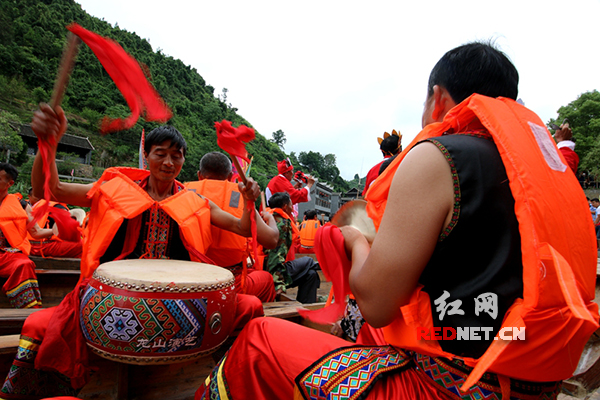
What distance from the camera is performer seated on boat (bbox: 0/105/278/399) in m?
1.57

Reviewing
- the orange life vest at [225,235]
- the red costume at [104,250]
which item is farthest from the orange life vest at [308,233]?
the red costume at [104,250]

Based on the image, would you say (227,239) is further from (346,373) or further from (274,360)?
(346,373)

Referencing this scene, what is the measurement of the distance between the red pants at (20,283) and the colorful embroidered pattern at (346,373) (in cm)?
390

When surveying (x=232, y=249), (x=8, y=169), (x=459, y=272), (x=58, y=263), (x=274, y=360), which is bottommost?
(x=58, y=263)

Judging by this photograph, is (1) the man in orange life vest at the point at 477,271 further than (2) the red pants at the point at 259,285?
No

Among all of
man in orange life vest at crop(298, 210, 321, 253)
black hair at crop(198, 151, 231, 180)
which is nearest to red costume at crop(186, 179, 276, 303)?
black hair at crop(198, 151, 231, 180)

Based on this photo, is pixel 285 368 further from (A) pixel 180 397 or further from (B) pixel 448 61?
(A) pixel 180 397

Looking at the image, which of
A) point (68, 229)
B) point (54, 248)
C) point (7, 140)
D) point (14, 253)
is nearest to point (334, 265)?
point (14, 253)

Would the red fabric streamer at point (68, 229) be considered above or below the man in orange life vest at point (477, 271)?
below

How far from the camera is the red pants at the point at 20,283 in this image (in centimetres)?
353

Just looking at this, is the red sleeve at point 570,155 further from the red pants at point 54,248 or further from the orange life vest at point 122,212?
the red pants at point 54,248

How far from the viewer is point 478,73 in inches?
44.1

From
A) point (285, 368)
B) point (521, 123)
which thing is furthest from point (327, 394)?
point (521, 123)

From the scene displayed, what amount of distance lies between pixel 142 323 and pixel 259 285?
1.90 meters
